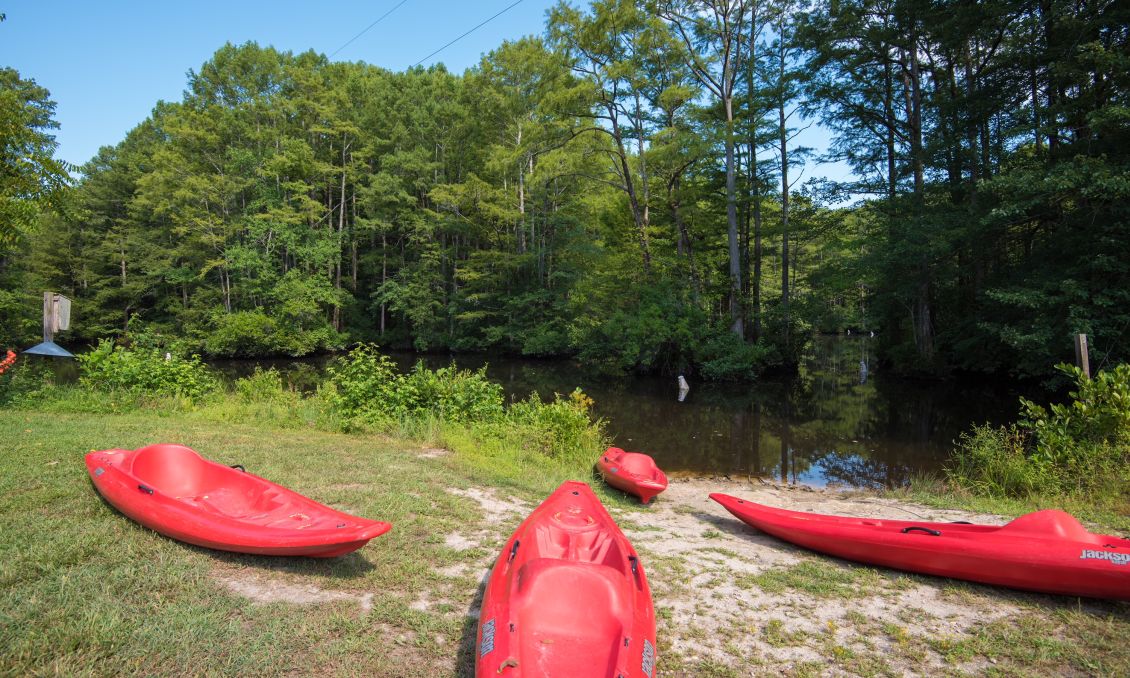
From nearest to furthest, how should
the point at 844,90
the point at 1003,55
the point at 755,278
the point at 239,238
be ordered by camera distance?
the point at 1003,55 → the point at 844,90 → the point at 755,278 → the point at 239,238

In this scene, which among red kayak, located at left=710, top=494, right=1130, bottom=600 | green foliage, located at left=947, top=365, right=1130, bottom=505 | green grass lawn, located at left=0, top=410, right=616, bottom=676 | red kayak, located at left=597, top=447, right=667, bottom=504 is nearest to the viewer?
green grass lawn, located at left=0, top=410, right=616, bottom=676

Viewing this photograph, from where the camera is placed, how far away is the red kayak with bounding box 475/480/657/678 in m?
2.29

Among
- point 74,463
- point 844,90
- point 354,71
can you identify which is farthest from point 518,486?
point 354,71

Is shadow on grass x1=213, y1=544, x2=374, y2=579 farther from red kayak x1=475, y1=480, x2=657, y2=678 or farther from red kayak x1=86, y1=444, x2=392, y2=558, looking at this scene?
red kayak x1=475, y1=480, x2=657, y2=678

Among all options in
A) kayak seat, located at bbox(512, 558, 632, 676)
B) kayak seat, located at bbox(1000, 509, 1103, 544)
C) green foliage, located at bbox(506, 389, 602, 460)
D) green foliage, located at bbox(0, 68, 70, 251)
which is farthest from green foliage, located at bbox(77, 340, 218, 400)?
kayak seat, located at bbox(1000, 509, 1103, 544)

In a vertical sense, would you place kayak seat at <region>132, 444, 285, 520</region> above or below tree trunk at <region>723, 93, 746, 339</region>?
below

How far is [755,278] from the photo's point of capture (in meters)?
21.6

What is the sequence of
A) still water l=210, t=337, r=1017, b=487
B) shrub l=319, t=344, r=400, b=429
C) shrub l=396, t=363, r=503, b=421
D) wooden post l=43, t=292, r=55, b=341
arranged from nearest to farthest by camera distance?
wooden post l=43, t=292, r=55, b=341 → shrub l=319, t=344, r=400, b=429 → shrub l=396, t=363, r=503, b=421 → still water l=210, t=337, r=1017, b=487

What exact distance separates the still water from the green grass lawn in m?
6.11

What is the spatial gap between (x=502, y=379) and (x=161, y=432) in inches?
540

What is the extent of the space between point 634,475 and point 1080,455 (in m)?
5.52

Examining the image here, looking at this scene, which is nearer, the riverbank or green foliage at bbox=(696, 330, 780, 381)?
the riverbank

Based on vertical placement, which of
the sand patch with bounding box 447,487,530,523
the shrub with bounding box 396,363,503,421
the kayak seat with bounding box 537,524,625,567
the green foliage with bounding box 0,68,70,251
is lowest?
the sand patch with bounding box 447,487,530,523

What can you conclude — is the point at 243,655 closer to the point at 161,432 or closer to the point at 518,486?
the point at 518,486
